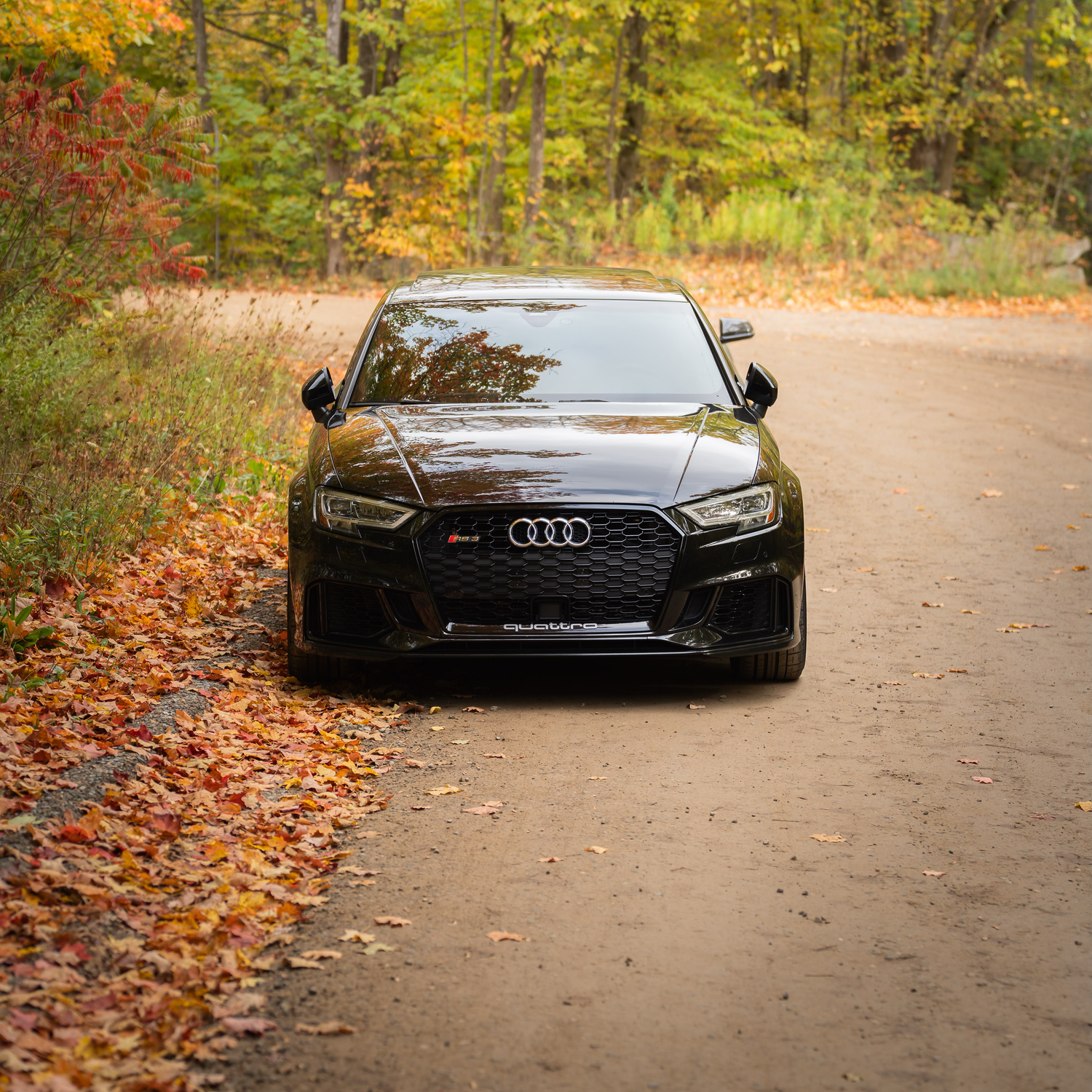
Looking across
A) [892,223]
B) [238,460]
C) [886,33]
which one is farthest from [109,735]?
[886,33]

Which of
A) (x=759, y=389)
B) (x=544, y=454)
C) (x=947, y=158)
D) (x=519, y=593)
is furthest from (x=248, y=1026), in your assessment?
(x=947, y=158)

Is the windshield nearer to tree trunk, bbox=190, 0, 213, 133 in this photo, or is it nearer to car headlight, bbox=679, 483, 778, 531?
car headlight, bbox=679, 483, 778, 531

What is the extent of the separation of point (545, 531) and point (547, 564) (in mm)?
140

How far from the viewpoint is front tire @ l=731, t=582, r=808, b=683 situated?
6.45 meters

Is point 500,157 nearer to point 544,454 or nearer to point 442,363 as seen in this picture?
point 442,363

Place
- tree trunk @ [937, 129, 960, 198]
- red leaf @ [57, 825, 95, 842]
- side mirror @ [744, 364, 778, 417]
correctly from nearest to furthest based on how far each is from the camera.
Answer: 1. red leaf @ [57, 825, 95, 842]
2. side mirror @ [744, 364, 778, 417]
3. tree trunk @ [937, 129, 960, 198]

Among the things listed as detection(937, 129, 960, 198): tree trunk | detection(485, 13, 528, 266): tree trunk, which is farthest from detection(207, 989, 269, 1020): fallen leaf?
detection(937, 129, 960, 198): tree trunk

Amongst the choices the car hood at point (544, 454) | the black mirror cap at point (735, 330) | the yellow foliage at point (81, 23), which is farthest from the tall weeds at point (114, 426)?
the black mirror cap at point (735, 330)

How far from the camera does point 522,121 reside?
35719mm

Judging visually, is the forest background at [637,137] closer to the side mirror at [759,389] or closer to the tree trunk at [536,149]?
the tree trunk at [536,149]

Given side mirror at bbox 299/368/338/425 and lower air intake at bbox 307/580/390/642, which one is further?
side mirror at bbox 299/368/338/425

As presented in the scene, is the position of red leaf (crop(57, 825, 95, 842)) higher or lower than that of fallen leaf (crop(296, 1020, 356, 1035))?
lower

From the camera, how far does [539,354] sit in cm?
718

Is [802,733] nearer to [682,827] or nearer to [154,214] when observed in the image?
[682,827]
